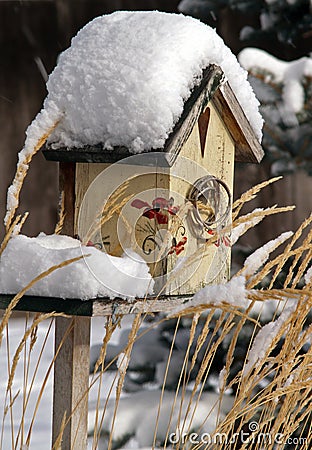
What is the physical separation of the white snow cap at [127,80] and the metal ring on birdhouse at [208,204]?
0.17 m

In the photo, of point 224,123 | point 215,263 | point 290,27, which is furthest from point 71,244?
point 290,27

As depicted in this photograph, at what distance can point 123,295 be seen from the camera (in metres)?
1.17

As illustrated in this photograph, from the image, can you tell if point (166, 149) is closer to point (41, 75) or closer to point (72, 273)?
point (72, 273)

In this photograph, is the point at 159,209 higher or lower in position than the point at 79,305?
higher

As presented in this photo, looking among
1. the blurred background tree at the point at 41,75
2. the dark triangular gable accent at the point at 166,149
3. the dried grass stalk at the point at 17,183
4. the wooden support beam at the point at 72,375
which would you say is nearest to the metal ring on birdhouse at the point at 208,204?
the dark triangular gable accent at the point at 166,149

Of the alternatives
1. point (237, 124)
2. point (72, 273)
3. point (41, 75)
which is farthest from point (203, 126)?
point (41, 75)

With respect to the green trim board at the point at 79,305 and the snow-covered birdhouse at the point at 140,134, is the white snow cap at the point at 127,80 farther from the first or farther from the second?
the green trim board at the point at 79,305

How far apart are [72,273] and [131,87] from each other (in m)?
0.33

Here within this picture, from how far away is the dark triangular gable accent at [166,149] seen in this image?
1.20m

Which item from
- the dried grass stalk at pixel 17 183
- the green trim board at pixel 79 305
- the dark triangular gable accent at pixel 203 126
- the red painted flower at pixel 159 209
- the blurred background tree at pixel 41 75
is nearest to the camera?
the dried grass stalk at pixel 17 183

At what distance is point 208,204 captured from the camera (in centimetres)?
138

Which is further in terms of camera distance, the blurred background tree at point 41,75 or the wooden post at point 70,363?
the blurred background tree at point 41,75

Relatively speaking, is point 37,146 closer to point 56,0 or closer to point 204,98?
point 204,98

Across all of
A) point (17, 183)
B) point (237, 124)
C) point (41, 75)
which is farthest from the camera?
point (41, 75)
